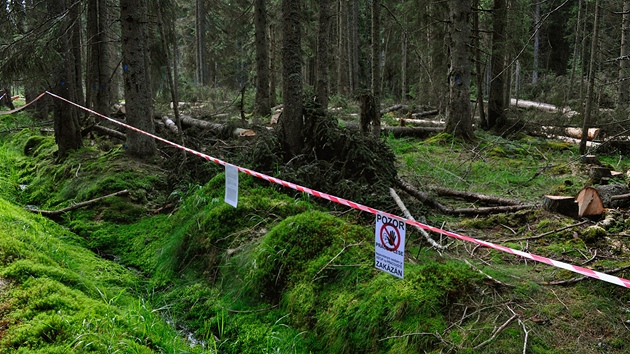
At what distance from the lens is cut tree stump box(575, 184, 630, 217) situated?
5.06 metres

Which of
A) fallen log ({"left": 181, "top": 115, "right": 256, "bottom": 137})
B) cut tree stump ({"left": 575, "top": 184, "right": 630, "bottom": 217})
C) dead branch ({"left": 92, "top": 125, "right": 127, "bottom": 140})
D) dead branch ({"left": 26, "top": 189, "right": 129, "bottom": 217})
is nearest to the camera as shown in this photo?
cut tree stump ({"left": 575, "top": 184, "right": 630, "bottom": 217})

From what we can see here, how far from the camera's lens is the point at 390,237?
3.48 metres

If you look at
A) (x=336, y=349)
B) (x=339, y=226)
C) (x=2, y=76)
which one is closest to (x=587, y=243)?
(x=339, y=226)

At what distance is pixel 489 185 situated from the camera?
7555 millimetres

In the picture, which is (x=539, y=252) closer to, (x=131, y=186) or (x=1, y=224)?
(x=1, y=224)

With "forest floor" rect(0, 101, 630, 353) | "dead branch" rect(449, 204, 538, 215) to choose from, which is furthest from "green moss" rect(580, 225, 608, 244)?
"dead branch" rect(449, 204, 538, 215)

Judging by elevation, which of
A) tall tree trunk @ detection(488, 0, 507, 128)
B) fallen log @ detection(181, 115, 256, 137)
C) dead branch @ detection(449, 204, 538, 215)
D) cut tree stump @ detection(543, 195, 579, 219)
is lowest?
dead branch @ detection(449, 204, 538, 215)

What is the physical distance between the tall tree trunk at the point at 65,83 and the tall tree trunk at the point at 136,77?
131 centimetres

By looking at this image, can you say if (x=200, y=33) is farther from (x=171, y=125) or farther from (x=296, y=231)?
(x=296, y=231)

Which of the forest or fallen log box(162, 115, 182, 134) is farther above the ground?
fallen log box(162, 115, 182, 134)

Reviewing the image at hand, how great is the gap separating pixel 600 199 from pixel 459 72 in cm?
631

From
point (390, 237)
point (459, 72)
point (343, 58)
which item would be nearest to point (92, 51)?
point (459, 72)

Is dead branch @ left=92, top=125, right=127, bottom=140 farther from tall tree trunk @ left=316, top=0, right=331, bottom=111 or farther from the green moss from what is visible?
the green moss

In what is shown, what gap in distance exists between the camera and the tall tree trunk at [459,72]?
423 inches
